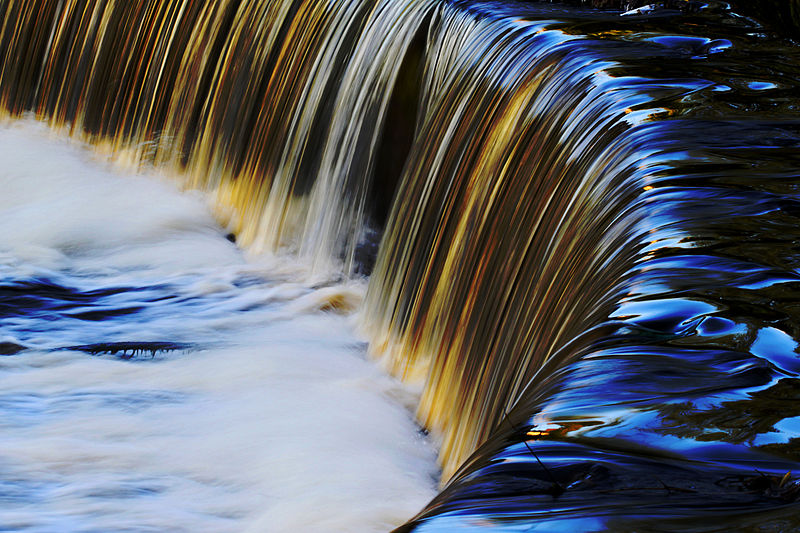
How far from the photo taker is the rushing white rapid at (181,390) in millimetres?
3277

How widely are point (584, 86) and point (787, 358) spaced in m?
1.78

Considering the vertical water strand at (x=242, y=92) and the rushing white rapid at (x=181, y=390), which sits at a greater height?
the vertical water strand at (x=242, y=92)

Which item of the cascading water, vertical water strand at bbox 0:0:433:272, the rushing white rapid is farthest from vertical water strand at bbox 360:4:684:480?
vertical water strand at bbox 0:0:433:272

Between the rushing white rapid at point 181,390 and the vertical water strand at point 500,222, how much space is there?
269 mm

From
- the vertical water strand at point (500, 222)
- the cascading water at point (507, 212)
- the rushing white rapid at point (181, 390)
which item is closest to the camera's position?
the cascading water at point (507, 212)

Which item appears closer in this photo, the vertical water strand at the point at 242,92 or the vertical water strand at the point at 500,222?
the vertical water strand at the point at 500,222

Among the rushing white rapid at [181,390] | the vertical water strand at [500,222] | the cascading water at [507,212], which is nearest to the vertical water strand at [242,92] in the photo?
the cascading water at [507,212]

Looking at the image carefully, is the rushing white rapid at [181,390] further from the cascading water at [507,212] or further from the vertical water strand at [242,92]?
the vertical water strand at [242,92]

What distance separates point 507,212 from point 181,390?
1.43 metres

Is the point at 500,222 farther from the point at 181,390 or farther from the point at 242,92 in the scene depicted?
the point at 242,92

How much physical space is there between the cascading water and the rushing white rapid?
40 mm

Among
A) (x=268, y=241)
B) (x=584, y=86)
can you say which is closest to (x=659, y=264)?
(x=584, y=86)

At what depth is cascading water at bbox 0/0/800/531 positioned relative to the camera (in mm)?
1549

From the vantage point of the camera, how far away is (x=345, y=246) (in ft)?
16.9
